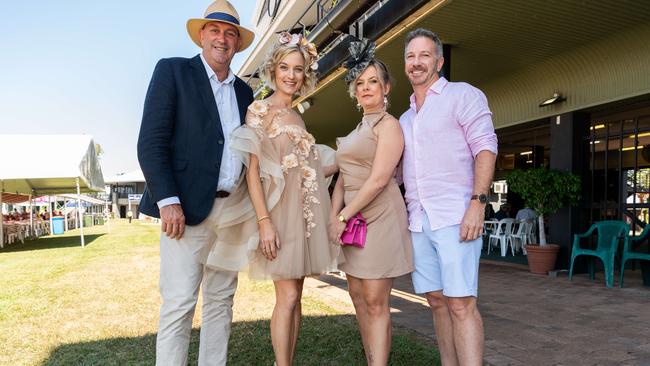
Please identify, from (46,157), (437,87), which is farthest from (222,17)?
(46,157)

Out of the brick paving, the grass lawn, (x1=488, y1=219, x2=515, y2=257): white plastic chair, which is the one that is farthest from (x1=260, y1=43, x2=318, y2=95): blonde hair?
(x1=488, y1=219, x2=515, y2=257): white plastic chair

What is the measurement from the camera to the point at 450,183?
212 cm

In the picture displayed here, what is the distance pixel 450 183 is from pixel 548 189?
17.6 feet

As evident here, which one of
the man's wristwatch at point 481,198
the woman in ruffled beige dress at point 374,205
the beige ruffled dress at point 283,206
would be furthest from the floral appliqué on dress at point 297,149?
the man's wristwatch at point 481,198

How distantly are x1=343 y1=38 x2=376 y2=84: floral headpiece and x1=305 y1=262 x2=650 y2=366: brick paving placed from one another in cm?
208

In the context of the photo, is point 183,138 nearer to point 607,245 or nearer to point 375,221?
point 375,221

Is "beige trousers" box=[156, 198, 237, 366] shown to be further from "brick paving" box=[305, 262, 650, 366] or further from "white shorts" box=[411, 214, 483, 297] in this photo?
"brick paving" box=[305, 262, 650, 366]

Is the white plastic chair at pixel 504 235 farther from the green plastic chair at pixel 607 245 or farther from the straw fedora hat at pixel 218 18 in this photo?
the straw fedora hat at pixel 218 18

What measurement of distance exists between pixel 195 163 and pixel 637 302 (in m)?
5.09

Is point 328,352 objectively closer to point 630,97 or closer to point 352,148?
point 352,148

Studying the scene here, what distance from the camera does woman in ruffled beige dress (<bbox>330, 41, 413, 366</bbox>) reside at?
222cm

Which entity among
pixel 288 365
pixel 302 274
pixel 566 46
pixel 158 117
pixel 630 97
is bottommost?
pixel 288 365

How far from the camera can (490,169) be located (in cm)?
205

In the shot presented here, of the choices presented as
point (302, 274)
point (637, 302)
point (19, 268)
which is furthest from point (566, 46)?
point (19, 268)
